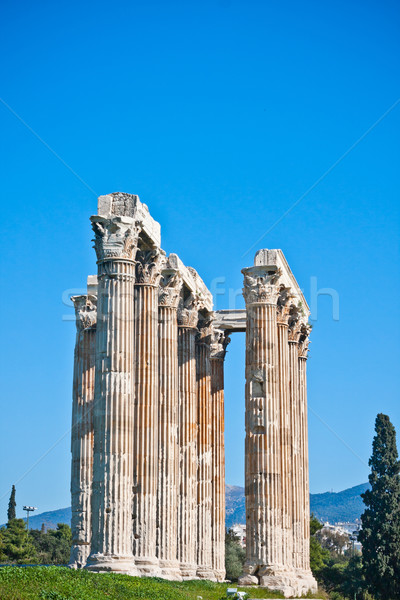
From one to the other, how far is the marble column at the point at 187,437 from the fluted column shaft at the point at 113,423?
11749mm

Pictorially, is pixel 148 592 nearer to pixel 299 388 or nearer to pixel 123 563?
pixel 123 563

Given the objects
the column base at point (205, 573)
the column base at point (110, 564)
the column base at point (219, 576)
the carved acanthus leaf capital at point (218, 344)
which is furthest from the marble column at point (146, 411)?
the carved acanthus leaf capital at point (218, 344)

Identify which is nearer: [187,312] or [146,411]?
[146,411]

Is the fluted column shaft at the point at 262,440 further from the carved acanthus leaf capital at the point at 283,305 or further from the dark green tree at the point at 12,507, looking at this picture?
the dark green tree at the point at 12,507

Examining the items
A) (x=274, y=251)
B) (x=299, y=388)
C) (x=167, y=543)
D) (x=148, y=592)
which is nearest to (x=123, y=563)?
(x=148, y=592)

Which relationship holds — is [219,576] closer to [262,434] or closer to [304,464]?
[304,464]

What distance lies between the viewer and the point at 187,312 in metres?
47.7

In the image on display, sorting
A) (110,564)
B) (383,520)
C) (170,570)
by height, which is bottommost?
(170,570)

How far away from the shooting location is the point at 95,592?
2817cm

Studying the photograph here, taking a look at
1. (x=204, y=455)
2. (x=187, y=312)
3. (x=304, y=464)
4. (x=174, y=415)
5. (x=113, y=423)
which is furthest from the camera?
(x=304, y=464)

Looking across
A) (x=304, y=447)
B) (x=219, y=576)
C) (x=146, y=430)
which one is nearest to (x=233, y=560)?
(x=304, y=447)

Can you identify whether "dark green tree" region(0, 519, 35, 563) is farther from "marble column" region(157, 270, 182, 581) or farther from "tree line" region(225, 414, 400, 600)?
"marble column" region(157, 270, 182, 581)

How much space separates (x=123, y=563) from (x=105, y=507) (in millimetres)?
1865

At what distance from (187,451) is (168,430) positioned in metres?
4.78
